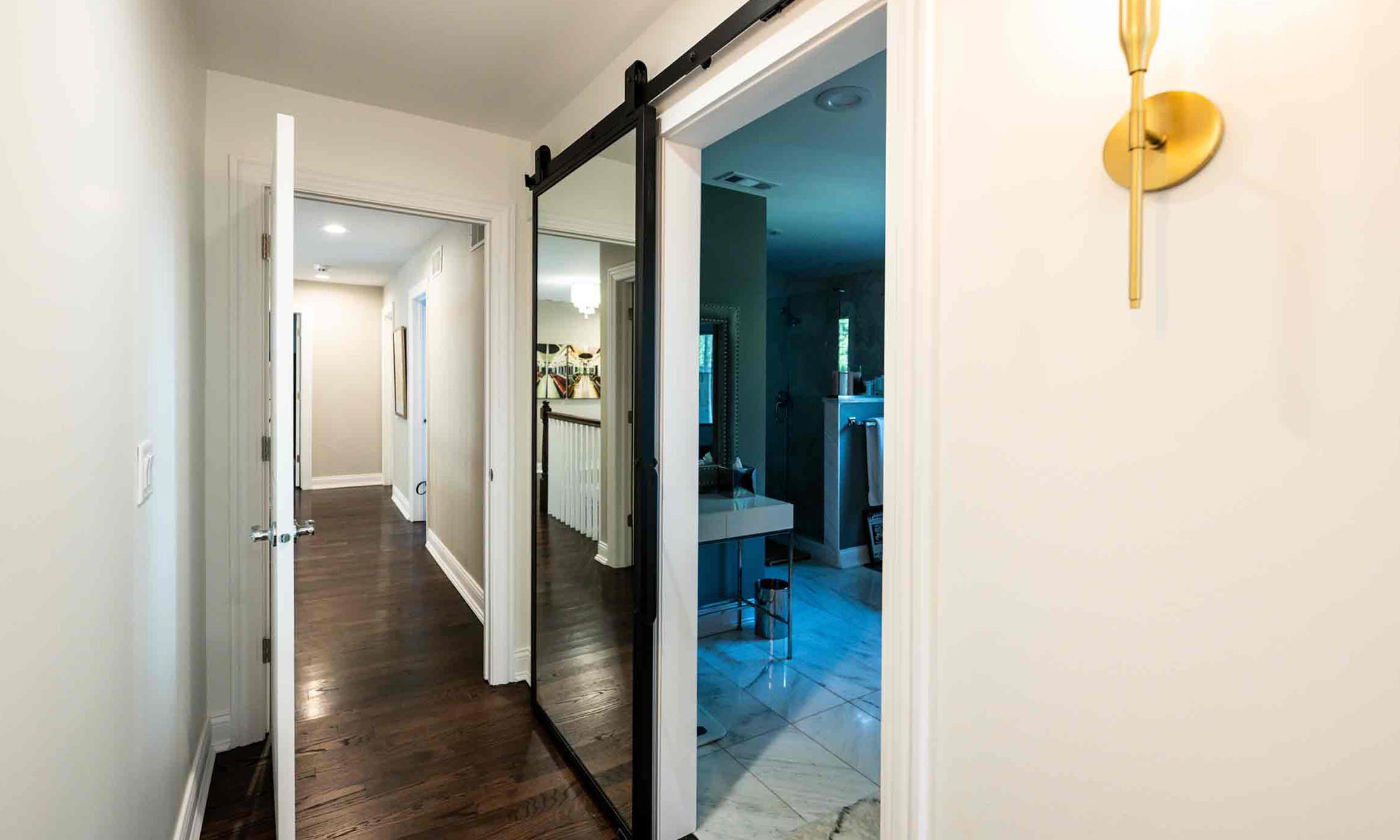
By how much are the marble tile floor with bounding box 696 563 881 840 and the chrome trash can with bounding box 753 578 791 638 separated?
72 millimetres

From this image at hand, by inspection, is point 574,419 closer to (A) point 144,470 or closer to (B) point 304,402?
(A) point 144,470

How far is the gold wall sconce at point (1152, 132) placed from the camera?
0.77 m

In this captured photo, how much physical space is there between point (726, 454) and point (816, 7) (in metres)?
2.76

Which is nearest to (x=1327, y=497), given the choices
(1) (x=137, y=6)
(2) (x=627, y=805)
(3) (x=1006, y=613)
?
(3) (x=1006, y=613)

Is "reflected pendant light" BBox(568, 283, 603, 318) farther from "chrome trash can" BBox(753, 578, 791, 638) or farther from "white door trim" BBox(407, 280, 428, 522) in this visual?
"white door trim" BBox(407, 280, 428, 522)

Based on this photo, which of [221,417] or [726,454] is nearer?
[221,417]

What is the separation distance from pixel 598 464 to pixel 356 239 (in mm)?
4204

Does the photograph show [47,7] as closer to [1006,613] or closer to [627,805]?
[1006,613]

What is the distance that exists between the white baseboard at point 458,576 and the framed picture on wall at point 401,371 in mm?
1975

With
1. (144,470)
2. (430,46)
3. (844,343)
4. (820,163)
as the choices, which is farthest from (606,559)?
(844,343)

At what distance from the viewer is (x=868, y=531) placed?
5.37 metres

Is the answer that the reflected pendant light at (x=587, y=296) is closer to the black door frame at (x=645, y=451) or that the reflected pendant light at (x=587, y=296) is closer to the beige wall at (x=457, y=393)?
the black door frame at (x=645, y=451)

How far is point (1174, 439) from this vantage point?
81cm

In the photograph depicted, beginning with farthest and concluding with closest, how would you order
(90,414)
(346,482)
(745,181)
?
(346,482) → (745,181) → (90,414)
